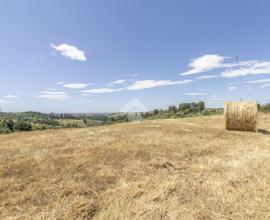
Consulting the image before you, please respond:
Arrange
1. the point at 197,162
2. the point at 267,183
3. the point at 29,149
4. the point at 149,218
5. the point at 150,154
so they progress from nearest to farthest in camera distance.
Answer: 1. the point at 149,218
2. the point at 267,183
3. the point at 197,162
4. the point at 150,154
5. the point at 29,149

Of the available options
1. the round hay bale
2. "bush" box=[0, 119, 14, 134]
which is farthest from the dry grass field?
"bush" box=[0, 119, 14, 134]

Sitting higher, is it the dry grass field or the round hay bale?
the round hay bale

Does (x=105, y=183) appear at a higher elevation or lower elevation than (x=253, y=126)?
lower

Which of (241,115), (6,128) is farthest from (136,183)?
(6,128)

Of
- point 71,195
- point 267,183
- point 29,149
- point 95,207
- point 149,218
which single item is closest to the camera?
point 149,218

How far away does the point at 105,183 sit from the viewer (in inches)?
173

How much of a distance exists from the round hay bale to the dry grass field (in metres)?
3.82

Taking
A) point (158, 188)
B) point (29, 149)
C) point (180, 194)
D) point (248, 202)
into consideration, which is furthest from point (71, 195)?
point (29, 149)

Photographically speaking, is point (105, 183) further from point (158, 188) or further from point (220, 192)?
point (220, 192)

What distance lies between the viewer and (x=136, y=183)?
434cm

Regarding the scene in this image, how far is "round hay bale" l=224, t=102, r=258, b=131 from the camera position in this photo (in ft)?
35.0

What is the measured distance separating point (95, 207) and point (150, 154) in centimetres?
308

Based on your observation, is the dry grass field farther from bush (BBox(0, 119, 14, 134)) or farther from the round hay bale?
bush (BBox(0, 119, 14, 134))

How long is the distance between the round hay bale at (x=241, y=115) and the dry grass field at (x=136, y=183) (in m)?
3.82
